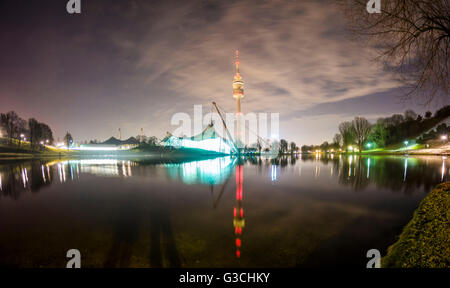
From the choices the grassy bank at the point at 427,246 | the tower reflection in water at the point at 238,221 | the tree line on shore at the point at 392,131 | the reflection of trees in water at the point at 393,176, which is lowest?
the reflection of trees in water at the point at 393,176

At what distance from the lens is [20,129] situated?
250ft

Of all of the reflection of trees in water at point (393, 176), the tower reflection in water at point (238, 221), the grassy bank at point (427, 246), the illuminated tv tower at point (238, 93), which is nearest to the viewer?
the grassy bank at point (427, 246)

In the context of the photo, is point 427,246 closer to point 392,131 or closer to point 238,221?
point 238,221

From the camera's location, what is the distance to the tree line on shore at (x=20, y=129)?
73000 mm

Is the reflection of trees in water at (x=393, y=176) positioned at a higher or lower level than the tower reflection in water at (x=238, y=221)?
lower

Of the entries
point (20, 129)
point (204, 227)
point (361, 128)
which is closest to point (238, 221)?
point (204, 227)

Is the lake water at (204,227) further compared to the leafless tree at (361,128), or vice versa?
the leafless tree at (361,128)

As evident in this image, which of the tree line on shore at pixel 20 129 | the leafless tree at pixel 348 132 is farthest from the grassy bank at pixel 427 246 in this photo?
the tree line on shore at pixel 20 129

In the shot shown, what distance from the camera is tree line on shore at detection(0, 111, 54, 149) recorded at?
73000 millimetres

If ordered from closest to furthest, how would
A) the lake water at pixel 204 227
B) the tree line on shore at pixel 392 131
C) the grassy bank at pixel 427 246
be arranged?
the grassy bank at pixel 427 246 → the lake water at pixel 204 227 → the tree line on shore at pixel 392 131

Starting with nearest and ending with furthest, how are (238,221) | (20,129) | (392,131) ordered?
(238,221)
(20,129)
(392,131)

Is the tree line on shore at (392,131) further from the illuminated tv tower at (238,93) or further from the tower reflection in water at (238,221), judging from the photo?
the tower reflection in water at (238,221)

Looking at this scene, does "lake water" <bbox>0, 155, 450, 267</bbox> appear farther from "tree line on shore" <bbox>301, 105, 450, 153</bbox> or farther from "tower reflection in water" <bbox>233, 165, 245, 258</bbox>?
"tree line on shore" <bbox>301, 105, 450, 153</bbox>
